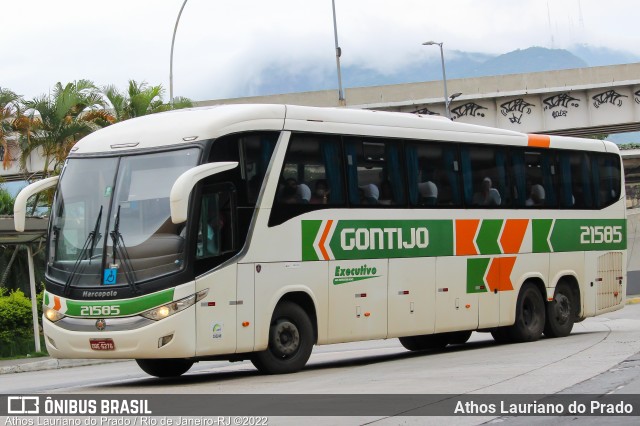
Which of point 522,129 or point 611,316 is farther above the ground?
point 522,129

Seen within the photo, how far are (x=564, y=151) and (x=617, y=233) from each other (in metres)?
2.61

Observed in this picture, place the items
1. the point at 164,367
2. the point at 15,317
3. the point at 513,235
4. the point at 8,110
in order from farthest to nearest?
1. the point at 8,110
2. the point at 15,317
3. the point at 513,235
4. the point at 164,367

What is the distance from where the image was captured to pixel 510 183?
2134cm

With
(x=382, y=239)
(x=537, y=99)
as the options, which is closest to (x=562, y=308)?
(x=382, y=239)

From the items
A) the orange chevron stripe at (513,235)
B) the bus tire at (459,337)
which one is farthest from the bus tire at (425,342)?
the orange chevron stripe at (513,235)

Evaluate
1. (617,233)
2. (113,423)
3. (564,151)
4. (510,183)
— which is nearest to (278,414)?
(113,423)

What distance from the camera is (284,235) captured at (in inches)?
647

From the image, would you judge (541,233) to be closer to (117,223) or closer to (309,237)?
(309,237)

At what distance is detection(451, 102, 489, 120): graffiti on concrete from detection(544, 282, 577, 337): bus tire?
34.5 meters

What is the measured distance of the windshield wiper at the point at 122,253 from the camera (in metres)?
14.9

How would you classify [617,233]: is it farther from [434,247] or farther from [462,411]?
[462,411]

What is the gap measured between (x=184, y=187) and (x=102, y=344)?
228 cm

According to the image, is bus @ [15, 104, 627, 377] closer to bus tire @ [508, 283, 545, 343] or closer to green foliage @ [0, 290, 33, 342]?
bus tire @ [508, 283, 545, 343]

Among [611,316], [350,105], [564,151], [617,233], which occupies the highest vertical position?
[350,105]
